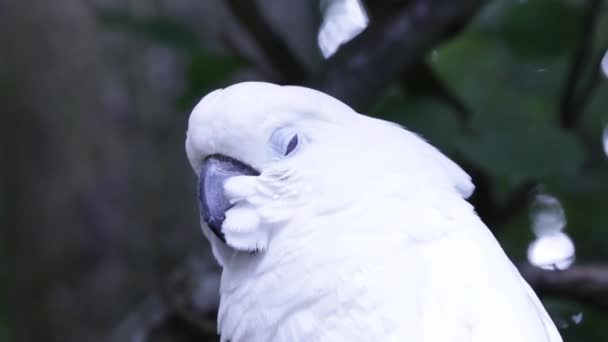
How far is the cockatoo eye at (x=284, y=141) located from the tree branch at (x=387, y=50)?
1.61 ft

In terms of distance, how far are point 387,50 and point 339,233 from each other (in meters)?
0.65

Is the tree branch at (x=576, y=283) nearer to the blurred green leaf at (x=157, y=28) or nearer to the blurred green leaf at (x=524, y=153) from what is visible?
the blurred green leaf at (x=524, y=153)

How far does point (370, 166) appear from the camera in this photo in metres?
1.33

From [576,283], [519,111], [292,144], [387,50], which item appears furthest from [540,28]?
[292,144]

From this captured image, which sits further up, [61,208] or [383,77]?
[383,77]

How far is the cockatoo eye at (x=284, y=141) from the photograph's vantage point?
1.32 m

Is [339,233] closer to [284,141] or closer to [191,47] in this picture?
[284,141]

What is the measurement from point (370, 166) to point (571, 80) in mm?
762

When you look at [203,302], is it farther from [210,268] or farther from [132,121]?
[132,121]

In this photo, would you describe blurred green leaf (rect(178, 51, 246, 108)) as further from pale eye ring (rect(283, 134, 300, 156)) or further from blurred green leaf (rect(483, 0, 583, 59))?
pale eye ring (rect(283, 134, 300, 156))

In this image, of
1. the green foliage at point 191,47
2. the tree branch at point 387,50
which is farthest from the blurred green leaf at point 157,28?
the tree branch at point 387,50

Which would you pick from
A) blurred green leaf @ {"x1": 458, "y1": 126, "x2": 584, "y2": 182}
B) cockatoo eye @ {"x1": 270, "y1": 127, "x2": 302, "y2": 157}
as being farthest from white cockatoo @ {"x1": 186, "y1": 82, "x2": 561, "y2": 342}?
blurred green leaf @ {"x1": 458, "y1": 126, "x2": 584, "y2": 182}

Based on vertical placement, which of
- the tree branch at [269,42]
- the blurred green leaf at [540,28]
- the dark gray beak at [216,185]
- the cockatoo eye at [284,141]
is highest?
the blurred green leaf at [540,28]

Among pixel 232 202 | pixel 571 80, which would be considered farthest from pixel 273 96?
pixel 571 80
